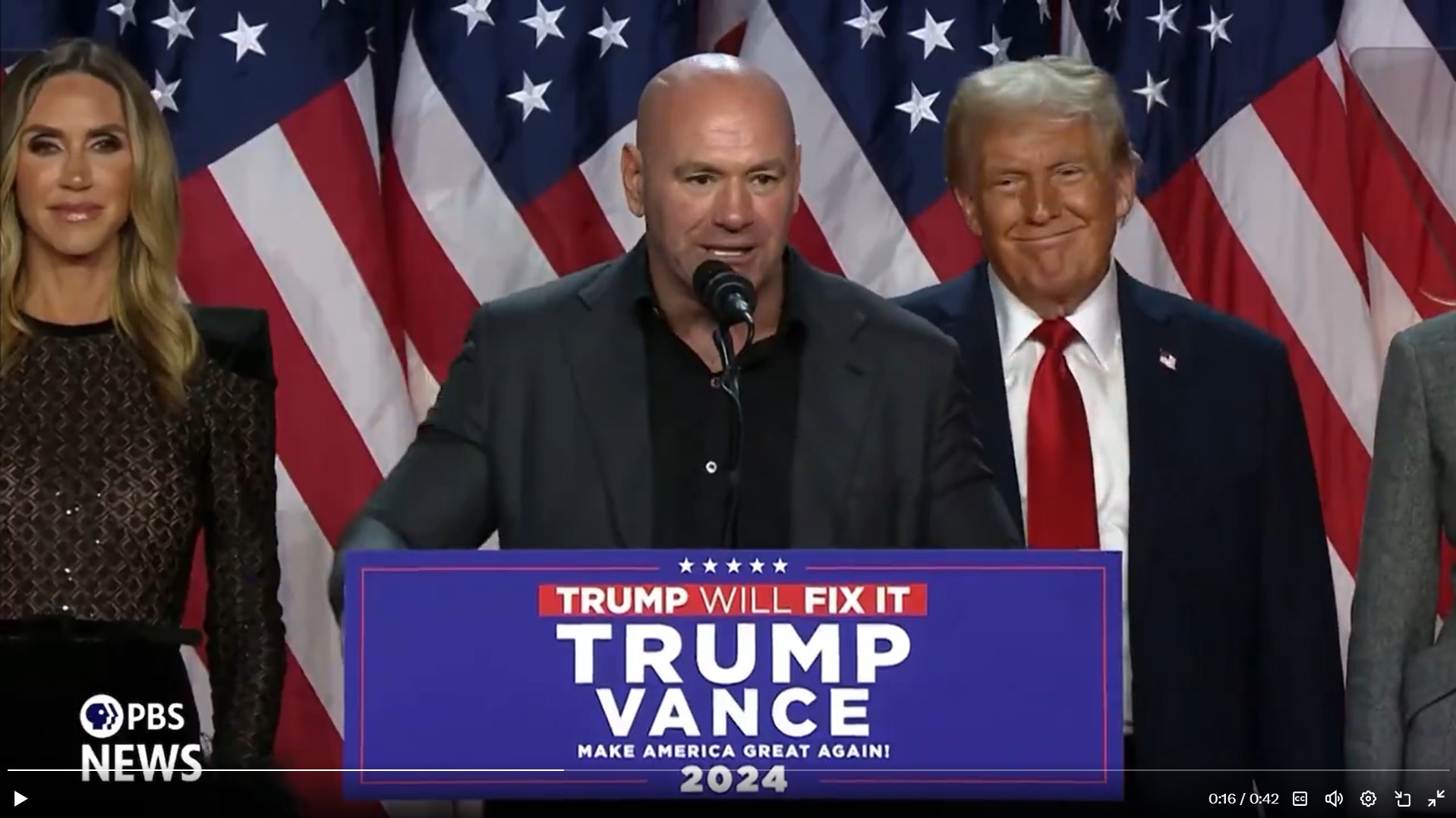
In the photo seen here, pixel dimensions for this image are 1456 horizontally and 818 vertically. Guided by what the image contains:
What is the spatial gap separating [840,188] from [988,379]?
101 centimetres

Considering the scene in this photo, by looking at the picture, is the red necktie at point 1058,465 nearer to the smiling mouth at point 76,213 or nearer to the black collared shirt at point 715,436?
the black collared shirt at point 715,436

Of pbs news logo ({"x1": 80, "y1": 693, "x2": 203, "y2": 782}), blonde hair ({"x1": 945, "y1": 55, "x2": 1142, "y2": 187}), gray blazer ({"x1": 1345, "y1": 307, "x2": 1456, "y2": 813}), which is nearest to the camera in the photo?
pbs news logo ({"x1": 80, "y1": 693, "x2": 203, "y2": 782})

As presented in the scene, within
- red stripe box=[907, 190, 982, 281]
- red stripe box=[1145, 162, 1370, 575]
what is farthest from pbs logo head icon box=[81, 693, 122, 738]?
red stripe box=[1145, 162, 1370, 575]

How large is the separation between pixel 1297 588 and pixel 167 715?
152 cm

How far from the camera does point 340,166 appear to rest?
4004 millimetres

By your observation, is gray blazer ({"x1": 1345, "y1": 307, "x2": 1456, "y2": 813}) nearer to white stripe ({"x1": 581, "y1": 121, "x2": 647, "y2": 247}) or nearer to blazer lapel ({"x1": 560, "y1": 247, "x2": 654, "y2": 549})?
blazer lapel ({"x1": 560, "y1": 247, "x2": 654, "y2": 549})

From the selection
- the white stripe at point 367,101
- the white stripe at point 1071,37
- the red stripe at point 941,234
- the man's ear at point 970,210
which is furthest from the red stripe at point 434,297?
the white stripe at point 1071,37

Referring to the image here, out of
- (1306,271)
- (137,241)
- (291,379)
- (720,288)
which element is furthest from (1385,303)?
(137,241)

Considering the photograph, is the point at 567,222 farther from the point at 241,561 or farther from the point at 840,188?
the point at 241,561

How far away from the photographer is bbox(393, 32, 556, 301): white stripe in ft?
13.3

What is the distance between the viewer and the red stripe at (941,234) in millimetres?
4094

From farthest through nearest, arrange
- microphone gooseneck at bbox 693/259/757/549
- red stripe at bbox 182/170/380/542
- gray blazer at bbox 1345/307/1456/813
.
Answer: red stripe at bbox 182/170/380/542 < gray blazer at bbox 1345/307/1456/813 < microphone gooseneck at bbox 693/259/757/549

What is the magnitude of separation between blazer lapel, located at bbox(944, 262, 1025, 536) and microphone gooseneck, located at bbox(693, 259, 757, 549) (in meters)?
0.57

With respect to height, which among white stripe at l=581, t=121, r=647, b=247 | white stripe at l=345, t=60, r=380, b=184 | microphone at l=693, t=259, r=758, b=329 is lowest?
microphone at l=693, t=259, r=758, b=329
